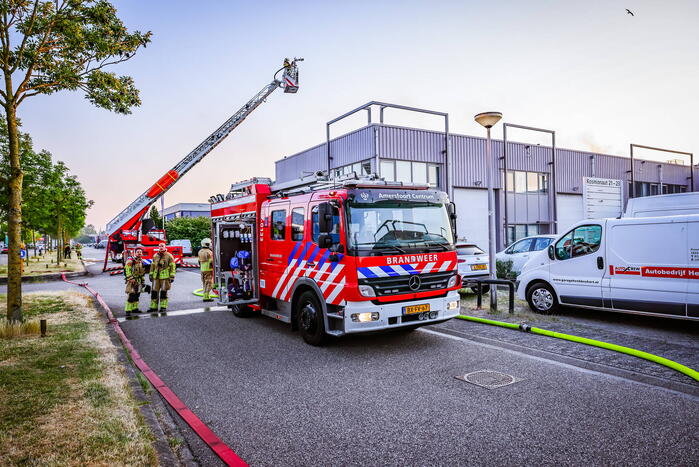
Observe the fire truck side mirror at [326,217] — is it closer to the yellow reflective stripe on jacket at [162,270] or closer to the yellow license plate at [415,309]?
the yellow license plate at [415,309]

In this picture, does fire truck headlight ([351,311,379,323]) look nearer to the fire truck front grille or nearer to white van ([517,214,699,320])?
the fire truck front grille

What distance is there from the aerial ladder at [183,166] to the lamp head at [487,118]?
14028 millimetres

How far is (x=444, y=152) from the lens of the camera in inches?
907

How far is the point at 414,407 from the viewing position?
191 inches

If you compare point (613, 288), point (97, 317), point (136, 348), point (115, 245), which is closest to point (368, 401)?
point (136, 348)

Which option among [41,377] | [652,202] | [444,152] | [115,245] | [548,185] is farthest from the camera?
[548,185]

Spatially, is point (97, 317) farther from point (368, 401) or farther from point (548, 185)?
point (548, 185)

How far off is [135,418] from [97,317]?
7.00m

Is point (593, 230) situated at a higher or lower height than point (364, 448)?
higher

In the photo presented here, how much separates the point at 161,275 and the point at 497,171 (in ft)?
63.0

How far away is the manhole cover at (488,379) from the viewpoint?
18.0 feet

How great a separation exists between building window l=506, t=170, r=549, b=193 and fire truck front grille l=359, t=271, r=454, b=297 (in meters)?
19.7

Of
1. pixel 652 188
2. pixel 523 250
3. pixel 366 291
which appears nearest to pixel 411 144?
→ pixel 523 250

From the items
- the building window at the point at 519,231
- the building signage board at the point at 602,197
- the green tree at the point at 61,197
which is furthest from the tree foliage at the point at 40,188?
the building signage board at the point at 602,197
